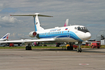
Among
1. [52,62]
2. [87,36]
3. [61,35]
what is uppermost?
[61,35]

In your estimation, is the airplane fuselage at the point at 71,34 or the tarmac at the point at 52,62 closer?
the tarmac at the point at 52,62

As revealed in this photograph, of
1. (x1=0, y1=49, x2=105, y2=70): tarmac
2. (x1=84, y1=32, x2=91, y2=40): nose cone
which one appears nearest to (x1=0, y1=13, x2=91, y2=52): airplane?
(x1=84, y1=32, x2=91, y2=40): nose cone

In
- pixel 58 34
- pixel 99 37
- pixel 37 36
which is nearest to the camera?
pixel 58 34

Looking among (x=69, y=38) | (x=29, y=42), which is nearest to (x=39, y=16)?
(x=29, y=42)

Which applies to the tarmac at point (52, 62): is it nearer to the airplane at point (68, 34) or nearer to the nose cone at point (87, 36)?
the nose cone at point (87, 36)

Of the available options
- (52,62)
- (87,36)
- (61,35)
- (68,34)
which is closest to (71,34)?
(68,34)

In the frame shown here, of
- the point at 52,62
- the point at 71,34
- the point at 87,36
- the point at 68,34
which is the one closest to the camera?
the point at 52,62

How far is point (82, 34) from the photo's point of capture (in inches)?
896

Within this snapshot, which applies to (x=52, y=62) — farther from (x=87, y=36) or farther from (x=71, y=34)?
(x=71, y=34)

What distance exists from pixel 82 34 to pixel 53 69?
15.1 meters

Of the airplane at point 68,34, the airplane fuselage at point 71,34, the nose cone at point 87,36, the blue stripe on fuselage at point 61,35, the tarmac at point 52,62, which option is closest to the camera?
the tarmac at point 52,62

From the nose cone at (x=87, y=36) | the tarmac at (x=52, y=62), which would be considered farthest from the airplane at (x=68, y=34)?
the tarmac at (x=52, y=62)

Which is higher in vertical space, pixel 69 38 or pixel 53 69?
pixel 69 38

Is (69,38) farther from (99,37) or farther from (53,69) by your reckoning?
(99,37)
